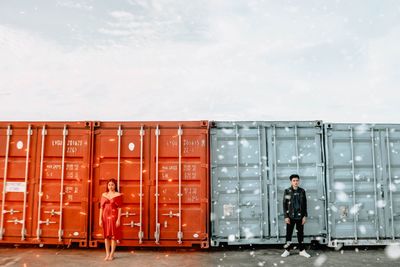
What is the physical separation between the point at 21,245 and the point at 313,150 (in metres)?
7.83

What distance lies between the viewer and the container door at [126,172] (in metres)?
9.53

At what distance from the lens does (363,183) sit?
32.1 ft

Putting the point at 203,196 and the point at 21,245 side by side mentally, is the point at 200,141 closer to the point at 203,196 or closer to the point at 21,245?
the point at 203,196

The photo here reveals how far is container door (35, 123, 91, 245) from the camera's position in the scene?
9.62m

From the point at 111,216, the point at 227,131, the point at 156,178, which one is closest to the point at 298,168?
the point at 227,131

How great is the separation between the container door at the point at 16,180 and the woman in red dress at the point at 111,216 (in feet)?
7.32

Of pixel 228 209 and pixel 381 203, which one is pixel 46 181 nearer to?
pixel 228 209

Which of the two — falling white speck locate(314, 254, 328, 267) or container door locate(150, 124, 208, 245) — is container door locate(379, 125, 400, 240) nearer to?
falling white speck locate(314, 254, 328, 267)

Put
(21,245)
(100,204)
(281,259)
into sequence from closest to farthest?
(281,259) → (100,204) → (21,245)

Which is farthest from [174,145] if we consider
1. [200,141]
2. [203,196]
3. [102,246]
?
[102,246]

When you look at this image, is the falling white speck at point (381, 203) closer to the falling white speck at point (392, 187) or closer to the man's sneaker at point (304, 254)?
the falling white speck at point (392, 187)

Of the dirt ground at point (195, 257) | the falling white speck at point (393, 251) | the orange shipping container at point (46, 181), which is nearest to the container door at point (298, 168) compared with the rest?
the dirt ground at point (195, 257)

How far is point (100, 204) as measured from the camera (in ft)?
30.7

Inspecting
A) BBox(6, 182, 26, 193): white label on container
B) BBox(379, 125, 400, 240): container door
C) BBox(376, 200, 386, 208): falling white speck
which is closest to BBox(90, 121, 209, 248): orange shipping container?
BBox(6, 182, 26, 193): white label on container
